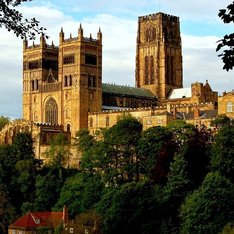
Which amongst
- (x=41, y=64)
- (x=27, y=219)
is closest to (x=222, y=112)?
(x=27, y=219)

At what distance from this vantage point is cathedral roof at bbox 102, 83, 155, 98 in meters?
122

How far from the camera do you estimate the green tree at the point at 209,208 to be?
53594 mm

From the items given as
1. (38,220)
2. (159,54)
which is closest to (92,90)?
(159,54)

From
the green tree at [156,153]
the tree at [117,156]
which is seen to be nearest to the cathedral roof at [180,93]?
the tree at [117,156]

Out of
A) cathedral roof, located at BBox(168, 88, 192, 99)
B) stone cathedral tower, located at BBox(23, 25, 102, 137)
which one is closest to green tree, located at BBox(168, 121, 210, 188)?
stone cathedral tower, located at BBox(23, 25, 102, 137)

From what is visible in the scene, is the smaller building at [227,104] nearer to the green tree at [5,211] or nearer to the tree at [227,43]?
the green tree at [5,211]

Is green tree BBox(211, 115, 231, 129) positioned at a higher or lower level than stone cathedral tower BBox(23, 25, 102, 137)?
lower

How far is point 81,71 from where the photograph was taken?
4493 inches

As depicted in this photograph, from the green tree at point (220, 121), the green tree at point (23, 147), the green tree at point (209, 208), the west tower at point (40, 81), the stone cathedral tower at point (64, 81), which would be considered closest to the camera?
the green tree at point (209, 208)

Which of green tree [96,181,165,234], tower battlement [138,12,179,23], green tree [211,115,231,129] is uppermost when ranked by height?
tower battlement [138,12,179,23]

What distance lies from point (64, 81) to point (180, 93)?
20660mm

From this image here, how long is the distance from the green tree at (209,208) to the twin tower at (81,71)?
55743 millimetres

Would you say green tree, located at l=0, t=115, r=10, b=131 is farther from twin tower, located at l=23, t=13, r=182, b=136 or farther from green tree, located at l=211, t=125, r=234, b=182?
green tree, located at l=211, t=125, r=234, b=182

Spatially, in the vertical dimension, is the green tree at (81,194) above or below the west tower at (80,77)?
below
